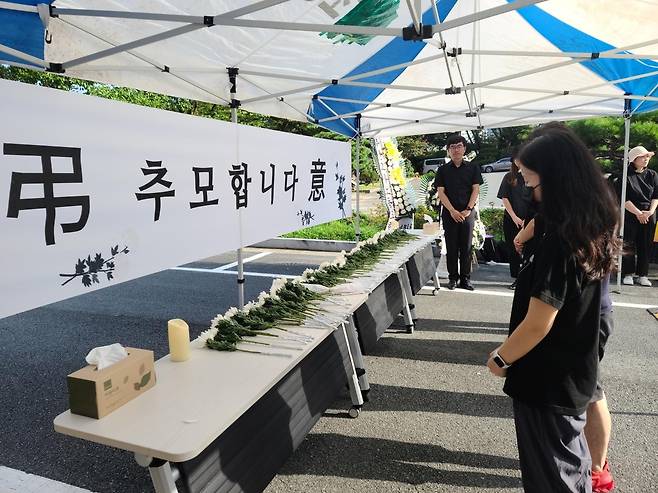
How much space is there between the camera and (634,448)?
8.09ft

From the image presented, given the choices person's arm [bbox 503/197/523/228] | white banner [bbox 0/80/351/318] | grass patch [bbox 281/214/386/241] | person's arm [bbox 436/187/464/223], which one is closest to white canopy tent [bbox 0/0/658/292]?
white banner [bbox 0/80/351/318]

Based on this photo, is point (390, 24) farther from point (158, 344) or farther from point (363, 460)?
point (158, 344)

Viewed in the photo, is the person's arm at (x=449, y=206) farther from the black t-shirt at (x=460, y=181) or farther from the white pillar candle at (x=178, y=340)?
the white pillar candle at (x=178, y=340)

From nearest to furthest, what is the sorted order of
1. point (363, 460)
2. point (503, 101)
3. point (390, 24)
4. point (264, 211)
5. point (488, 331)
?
point (363, 460), point (390, 24), point (264, 211), point (488, 331), point (503, 101)

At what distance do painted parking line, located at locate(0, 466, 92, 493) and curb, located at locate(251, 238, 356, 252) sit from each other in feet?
22.4

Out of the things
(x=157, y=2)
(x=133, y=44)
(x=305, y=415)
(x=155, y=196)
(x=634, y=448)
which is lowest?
(x=634, y=448)

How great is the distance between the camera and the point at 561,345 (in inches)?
59.1

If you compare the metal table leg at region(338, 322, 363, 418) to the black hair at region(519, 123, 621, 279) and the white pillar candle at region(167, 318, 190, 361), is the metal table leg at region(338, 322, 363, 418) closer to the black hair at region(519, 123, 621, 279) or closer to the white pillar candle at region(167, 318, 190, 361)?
the white pillar candle at region(167, 318, 190, 361)

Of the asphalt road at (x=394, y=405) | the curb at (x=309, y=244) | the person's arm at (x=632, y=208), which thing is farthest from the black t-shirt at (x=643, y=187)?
the curb at (x=309, y=244)

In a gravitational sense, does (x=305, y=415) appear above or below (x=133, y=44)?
below

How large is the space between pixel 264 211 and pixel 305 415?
1931 millimetres

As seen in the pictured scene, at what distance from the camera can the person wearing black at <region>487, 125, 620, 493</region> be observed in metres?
1.39

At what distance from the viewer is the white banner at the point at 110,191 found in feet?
6.05

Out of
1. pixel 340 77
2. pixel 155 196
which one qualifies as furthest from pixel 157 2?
pixel 340 77
